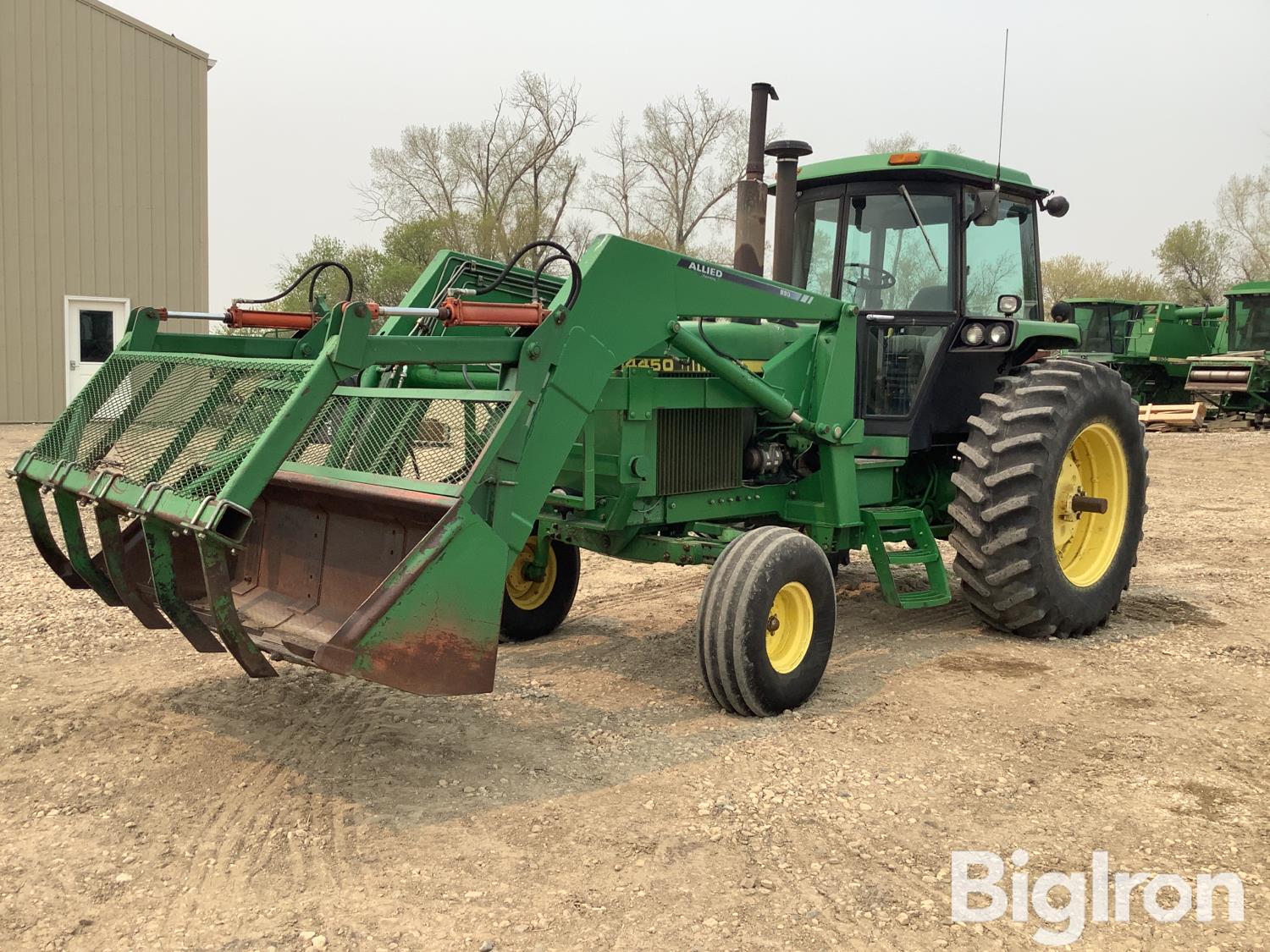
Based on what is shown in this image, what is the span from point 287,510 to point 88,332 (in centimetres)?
1417

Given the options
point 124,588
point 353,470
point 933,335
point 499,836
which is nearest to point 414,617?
point 499,836

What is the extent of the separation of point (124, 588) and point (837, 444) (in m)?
3.21

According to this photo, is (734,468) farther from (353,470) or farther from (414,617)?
(414,617)

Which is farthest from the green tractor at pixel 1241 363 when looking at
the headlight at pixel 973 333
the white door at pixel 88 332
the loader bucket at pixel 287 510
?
the loader bucket at pixel 287 510

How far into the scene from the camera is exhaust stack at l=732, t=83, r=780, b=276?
6262mm

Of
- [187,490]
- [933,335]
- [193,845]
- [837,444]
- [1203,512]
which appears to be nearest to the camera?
[193,845]

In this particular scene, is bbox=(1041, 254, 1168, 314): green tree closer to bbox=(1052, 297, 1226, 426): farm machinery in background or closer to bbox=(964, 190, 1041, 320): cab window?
bbox=(1052, 297, 1226, 426): farm machinery in background

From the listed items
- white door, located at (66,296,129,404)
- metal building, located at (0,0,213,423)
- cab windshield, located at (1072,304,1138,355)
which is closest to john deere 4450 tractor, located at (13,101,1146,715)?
metal building, located at (0,0,213,423)

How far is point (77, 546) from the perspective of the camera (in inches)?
168

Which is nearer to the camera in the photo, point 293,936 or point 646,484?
point 293,936

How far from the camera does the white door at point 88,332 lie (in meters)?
16.7

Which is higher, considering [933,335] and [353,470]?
[933,335]

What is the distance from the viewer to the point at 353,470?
438 centimetres

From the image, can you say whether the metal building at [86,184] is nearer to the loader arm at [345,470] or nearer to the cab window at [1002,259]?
the loader arm at [345,470]
